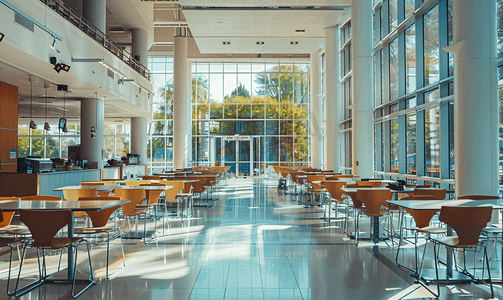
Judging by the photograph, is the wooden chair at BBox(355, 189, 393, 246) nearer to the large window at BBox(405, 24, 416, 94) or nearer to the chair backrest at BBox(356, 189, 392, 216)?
the chair backrest at BBox(356, 189, 392, 216)

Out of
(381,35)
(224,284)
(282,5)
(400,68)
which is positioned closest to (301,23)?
(282,5)

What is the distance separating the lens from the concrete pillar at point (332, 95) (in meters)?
14.8

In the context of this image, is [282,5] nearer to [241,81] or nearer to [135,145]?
[135,145]

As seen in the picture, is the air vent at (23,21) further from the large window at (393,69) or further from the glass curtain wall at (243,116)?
the glass curtain wall at (243,116)

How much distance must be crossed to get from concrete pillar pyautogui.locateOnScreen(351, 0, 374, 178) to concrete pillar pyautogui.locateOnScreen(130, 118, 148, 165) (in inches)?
424

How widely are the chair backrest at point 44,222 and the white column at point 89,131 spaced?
9.14m

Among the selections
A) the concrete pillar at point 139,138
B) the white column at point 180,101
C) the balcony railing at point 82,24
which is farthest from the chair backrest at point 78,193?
the white column at point 180,101

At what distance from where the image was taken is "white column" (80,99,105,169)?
1220 cm

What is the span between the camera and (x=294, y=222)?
7.38m

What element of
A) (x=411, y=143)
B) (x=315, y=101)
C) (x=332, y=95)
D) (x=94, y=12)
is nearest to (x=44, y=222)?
(x=411, y=143)

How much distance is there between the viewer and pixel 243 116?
23188mm

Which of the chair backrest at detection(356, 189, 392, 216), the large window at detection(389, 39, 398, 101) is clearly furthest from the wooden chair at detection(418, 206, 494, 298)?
the large window at detection(389, 39, 398, 101)

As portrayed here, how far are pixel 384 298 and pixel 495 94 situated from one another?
4.03 metres

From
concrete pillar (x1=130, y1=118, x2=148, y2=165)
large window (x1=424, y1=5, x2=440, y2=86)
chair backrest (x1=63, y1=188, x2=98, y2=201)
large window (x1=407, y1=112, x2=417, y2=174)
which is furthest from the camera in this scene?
concrete pillar (x1=130, y1=118, x2=148, y2=165)
